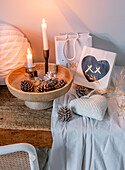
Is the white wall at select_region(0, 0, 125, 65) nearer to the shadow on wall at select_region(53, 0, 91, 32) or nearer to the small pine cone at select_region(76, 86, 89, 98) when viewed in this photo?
the shadow on wall at select_region(53, 0, 91, 32)

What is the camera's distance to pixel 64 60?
97cm

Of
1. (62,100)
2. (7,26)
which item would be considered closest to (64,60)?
(62,100)

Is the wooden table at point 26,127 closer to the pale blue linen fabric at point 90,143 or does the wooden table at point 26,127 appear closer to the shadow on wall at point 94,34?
the pale blue linen fabric at point 90,143

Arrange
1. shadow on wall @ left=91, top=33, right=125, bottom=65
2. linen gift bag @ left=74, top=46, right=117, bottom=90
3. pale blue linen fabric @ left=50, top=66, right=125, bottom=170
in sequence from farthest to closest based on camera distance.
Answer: shadow on wall @ left=91, top=33, right=125, bottom=65 → linen gift bag @ left=74, top=46, right=117, bottom=90 → pale blue linen fabric @ left=50, top=66, right=125, bottom=170

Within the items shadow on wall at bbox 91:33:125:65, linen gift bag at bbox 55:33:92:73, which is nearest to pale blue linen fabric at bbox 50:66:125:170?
linen gift bag at bbox 55:33:92:73

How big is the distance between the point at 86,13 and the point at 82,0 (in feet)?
0.25

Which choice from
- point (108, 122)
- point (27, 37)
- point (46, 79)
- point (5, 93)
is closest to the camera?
point (108, 122)

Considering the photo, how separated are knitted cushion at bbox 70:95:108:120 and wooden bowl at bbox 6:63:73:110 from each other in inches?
3.3

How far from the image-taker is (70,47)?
0.95 m

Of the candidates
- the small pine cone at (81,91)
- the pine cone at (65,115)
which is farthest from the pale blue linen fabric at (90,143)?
the small pine cone at (81,91)

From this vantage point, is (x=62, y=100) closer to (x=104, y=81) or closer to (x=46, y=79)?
(x=46, y=79)

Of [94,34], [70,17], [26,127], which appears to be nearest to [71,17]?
[70,17]

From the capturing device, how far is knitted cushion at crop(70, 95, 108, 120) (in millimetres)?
672

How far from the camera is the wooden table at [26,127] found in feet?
2.25
